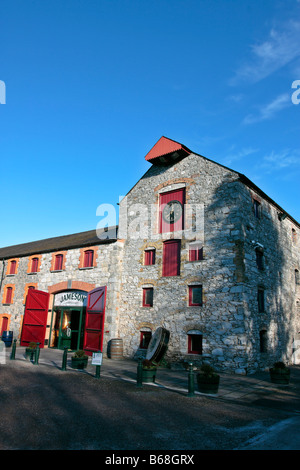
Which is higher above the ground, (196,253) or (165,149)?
(165,149)

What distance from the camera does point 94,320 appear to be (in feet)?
56.0

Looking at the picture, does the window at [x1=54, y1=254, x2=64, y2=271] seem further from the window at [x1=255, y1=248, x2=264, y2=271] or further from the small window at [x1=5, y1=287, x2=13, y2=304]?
the window at [x1=255, y1=248, x2=264, y2=271]

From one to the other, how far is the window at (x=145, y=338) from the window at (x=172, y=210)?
5213mm

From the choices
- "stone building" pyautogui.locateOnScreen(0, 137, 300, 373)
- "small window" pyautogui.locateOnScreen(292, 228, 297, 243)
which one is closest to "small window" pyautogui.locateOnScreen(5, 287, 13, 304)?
"stone building" pyautogui.locateOnScreen(0, 137, 300, 373)

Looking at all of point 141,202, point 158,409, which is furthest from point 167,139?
point 158,409

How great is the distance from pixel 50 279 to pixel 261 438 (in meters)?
17.0

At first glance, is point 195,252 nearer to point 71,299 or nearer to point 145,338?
point 145,338

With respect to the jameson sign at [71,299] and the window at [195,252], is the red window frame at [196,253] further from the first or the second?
the jameson sign at [71,299]

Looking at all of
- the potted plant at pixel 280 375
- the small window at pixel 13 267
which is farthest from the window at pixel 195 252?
the small window at pixel 13 267

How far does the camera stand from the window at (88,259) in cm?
1876

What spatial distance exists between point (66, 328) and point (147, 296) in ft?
21.4

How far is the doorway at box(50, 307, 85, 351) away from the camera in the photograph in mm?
19312

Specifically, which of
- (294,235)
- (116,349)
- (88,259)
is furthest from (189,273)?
(294,235)

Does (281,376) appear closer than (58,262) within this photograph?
Yes
